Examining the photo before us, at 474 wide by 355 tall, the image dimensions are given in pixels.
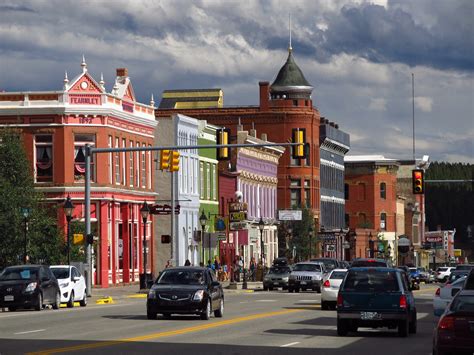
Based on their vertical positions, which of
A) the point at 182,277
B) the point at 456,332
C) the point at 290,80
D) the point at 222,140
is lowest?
the point at 456,332

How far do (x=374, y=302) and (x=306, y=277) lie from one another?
1415 inches

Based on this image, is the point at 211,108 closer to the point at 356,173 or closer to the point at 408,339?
the point at 356,173

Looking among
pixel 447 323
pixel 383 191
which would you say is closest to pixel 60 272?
pixel 447 323

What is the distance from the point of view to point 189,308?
126ft

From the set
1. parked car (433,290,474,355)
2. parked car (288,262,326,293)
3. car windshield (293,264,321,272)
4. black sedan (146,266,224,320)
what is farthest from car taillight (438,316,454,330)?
car windshield (293,264,321,272)

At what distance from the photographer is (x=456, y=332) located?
2136 centimetres

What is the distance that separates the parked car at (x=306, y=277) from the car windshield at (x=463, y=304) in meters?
46.1

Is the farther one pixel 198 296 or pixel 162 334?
pixel 198 296

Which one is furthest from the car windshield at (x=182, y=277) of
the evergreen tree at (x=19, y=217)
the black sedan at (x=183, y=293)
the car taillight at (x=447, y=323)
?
the evergreen tree at (x=19, y=217)

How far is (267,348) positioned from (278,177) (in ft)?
330

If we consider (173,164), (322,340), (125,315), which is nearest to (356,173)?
(173,164)

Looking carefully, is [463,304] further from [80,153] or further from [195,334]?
[80,153]

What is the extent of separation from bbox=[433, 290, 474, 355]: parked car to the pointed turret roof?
10789 cm

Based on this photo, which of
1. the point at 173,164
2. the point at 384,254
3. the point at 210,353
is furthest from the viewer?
the point at 384,254
